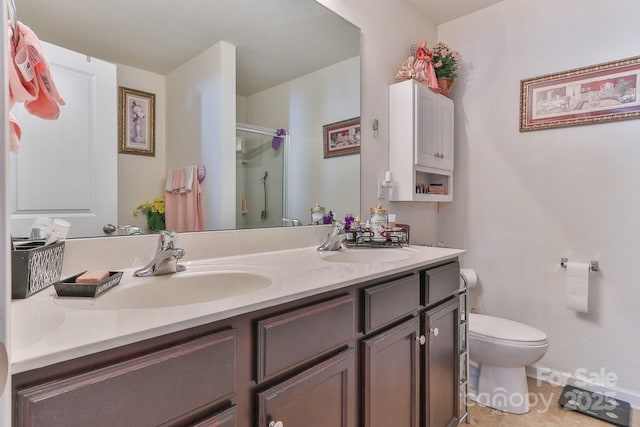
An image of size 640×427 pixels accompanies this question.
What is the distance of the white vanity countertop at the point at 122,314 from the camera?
0.49 m

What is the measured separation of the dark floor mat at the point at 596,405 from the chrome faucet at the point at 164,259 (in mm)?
2169

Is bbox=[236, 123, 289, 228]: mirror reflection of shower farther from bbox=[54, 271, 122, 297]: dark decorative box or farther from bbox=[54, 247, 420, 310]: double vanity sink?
bbox=[54, 271, 122, 297]: dark decorative box

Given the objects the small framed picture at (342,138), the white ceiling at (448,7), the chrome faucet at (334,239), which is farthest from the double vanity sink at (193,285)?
the white ceiling at (448,7)

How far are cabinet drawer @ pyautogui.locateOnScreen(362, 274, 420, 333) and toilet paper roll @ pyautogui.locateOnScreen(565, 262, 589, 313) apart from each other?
1.32 meters

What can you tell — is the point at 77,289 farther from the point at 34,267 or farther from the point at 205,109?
the point at 205,109

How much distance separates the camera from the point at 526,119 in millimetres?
2203

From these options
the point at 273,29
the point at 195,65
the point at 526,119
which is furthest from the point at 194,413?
the point at 526,119

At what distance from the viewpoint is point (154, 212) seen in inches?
45.4

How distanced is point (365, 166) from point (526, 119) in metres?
1.17

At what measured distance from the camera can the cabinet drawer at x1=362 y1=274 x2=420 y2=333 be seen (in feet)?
3.41

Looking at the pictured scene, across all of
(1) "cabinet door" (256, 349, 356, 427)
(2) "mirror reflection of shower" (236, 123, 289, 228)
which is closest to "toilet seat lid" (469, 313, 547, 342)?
(1) "cabinet door" (256, 349, 356, 427)

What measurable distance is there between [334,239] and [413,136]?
2.88ft

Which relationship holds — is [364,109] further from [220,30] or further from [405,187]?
[220,30]

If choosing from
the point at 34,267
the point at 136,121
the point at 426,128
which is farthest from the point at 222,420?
the point at 426,128
